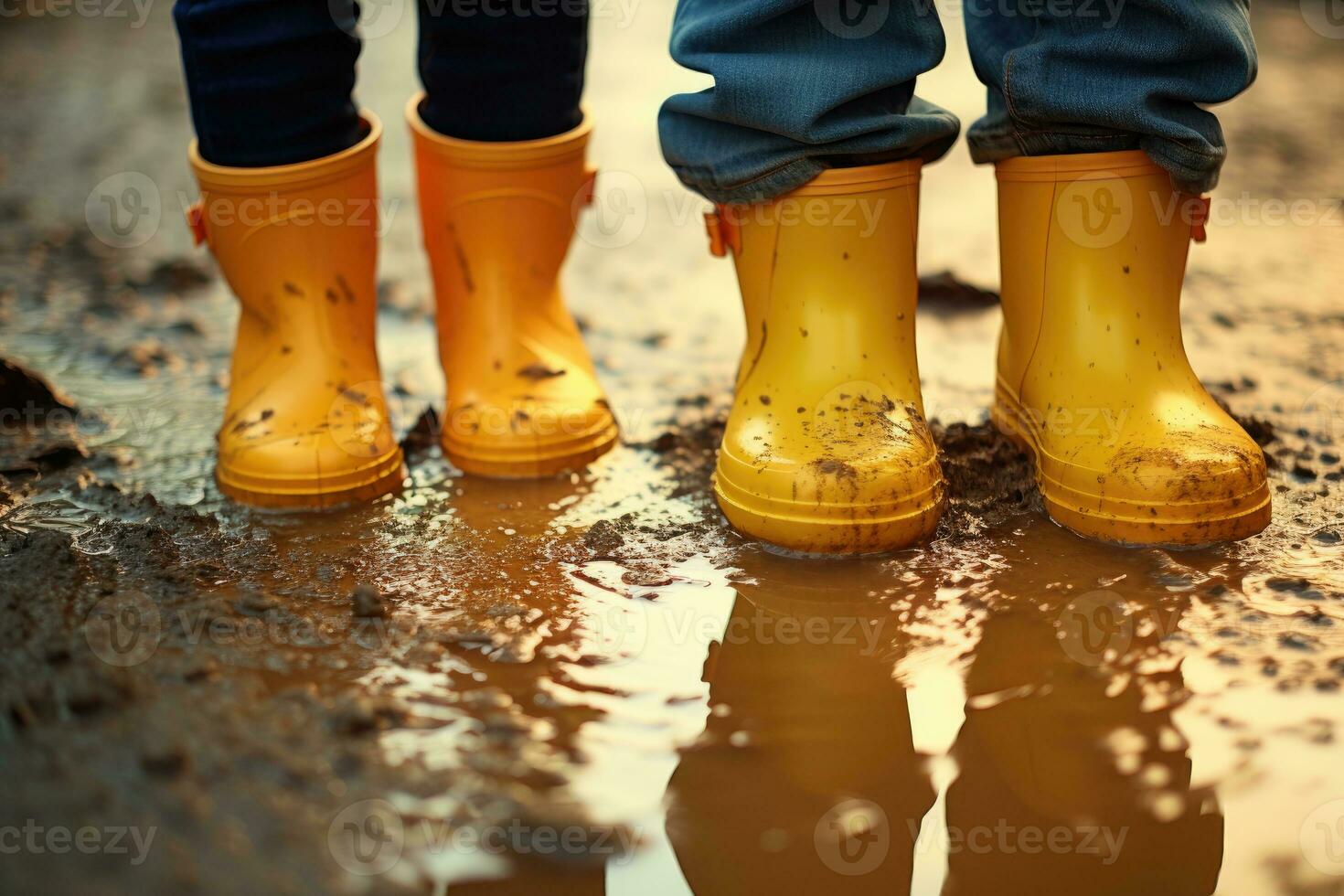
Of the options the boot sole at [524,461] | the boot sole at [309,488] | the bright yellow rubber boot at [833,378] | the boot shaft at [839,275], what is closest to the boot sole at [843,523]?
the bright yellow rubber boot at [833,378]

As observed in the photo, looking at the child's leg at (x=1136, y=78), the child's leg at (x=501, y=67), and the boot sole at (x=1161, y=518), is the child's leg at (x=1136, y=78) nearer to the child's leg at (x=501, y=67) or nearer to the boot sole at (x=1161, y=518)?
the boot sole at (x=1161, y=518)

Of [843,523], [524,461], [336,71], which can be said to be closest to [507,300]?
[524,461]

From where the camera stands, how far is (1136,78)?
1.17 m

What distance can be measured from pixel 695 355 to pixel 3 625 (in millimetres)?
1041

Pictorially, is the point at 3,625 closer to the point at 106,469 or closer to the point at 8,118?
the point at 106,469

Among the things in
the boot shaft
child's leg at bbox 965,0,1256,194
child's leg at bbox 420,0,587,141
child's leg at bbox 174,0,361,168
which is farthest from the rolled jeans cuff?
child's leg at bbox 174,0,361,168

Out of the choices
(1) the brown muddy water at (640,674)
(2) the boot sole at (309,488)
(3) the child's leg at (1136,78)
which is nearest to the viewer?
(1) the brown muddy water at (640,674)

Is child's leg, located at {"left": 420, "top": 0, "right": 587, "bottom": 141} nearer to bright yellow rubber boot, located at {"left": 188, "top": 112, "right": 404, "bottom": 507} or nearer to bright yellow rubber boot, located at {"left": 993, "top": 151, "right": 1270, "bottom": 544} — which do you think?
bright yellow rubber boot, located at {"left": 188, "top": 112, "right": 404, "bottom": 507}

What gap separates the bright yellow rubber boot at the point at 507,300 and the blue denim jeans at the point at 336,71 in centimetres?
3

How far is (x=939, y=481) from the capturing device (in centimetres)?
124

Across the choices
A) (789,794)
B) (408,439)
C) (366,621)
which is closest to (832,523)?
(789,794)

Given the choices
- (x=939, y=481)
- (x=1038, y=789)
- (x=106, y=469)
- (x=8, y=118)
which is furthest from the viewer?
(x=8, y=118)

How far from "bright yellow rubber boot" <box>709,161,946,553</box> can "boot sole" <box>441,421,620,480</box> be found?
21 centimetres

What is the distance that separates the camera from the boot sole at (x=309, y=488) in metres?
1.33
